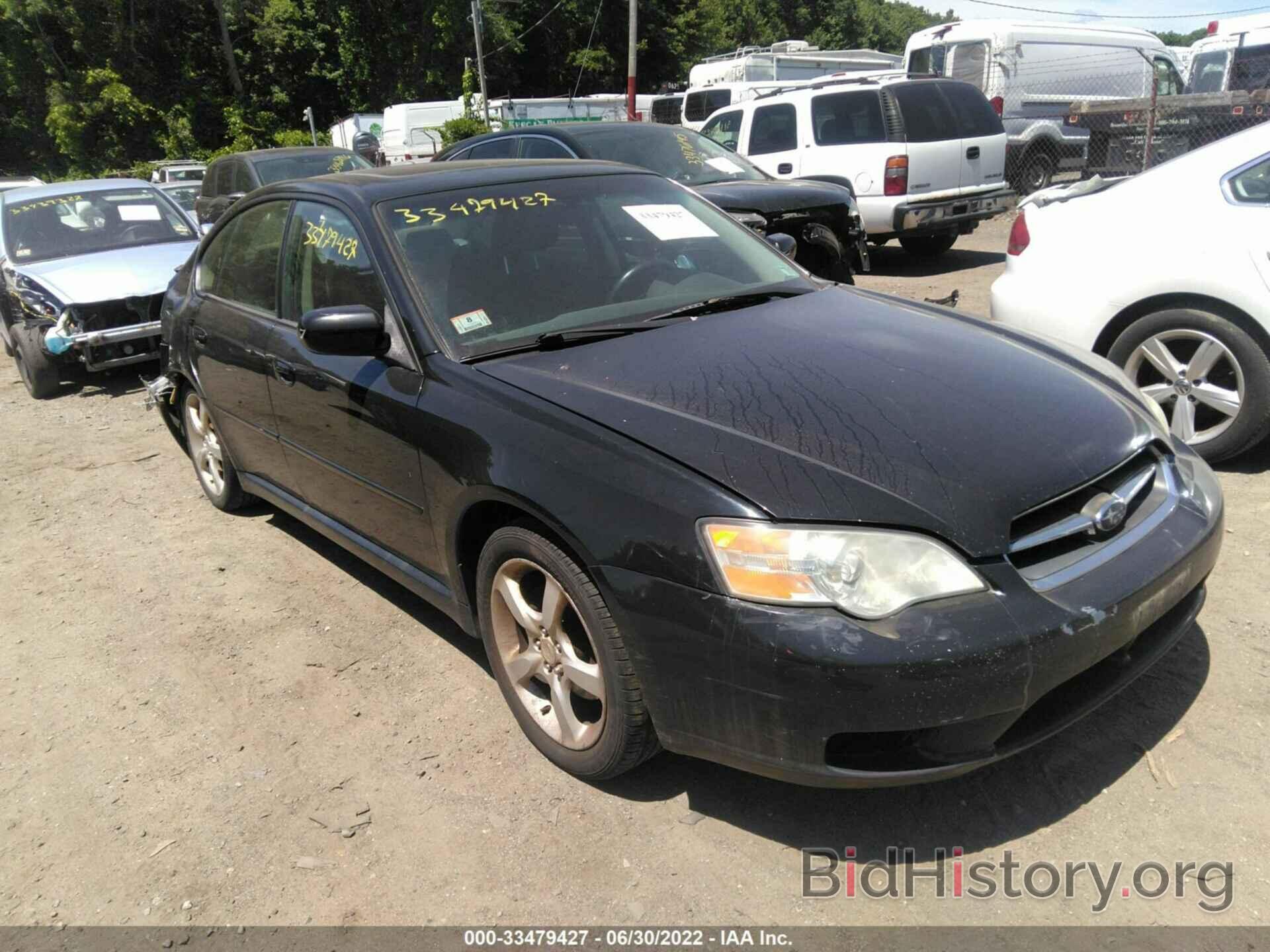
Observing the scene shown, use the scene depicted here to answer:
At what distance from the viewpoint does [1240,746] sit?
2668mm

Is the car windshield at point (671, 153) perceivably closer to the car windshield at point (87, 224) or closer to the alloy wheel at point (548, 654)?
the car windshield at point (87, 224)

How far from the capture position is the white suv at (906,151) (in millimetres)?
10031

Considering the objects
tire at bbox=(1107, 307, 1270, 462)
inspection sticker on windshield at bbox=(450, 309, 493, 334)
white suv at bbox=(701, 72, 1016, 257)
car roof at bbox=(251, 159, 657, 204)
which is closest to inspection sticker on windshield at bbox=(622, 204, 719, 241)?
car roof at bbox=(251, 159, 657, 204)

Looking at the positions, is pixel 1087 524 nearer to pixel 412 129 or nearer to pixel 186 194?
pixel 186 194

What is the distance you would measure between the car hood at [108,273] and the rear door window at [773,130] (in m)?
6.51

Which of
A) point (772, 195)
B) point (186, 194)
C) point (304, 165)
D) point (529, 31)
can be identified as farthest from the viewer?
point (529, 31)

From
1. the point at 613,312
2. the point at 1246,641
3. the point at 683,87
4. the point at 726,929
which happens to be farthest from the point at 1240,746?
the point at 683,87

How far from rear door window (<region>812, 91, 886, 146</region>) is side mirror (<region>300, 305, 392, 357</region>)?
8421mm

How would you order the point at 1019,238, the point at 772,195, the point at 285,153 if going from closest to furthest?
1. the point at 1019,238
2. the point at 772,195
3. the point at 285,153

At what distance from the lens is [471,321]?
3086mm

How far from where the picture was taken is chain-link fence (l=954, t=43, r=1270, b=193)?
40.9ft

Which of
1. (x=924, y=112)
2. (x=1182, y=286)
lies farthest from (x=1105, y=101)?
(x=1182, y=286)

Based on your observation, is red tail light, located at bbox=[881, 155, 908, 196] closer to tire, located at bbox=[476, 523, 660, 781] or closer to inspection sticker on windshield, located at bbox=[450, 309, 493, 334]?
inspection sticker on windshield, located at bbox=[450, 309, 493, 334]

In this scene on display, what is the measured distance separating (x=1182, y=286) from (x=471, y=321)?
318 centimetres
